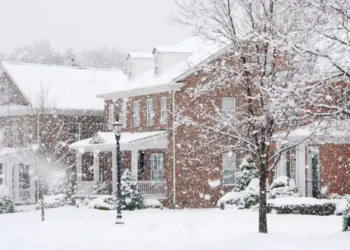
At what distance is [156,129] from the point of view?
118 ft

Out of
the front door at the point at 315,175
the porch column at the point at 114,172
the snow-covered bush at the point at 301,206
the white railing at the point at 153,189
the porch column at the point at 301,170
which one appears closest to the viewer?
the snow-covered bush at the point at 301,206

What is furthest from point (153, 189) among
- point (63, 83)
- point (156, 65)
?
point (63, 83)

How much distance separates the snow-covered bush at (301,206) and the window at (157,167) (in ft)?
27.7

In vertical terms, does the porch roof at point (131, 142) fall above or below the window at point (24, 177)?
above

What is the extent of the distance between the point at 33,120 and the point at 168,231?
2027 cm

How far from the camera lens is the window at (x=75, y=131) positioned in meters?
43.1

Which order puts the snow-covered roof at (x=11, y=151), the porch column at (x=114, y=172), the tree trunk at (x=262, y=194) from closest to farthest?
the tree trunk at (x=262, y=194) → the porch column at (x=114, y=172) → the snow-covered roof at (x=11, y=151)

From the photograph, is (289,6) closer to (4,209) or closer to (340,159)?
(340,159)

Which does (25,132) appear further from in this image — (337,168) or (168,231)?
(168,231)

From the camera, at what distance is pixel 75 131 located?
43.3 meters

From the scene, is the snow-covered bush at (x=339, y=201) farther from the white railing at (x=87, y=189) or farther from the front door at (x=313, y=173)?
the white railing at (x=87, y=189)

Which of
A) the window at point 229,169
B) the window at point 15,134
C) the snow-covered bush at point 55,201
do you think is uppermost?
the window at point 15,134

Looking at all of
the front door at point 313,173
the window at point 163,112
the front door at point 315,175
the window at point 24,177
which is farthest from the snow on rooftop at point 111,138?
the front door at point 315,175

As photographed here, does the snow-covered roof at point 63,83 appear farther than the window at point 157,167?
Yes
